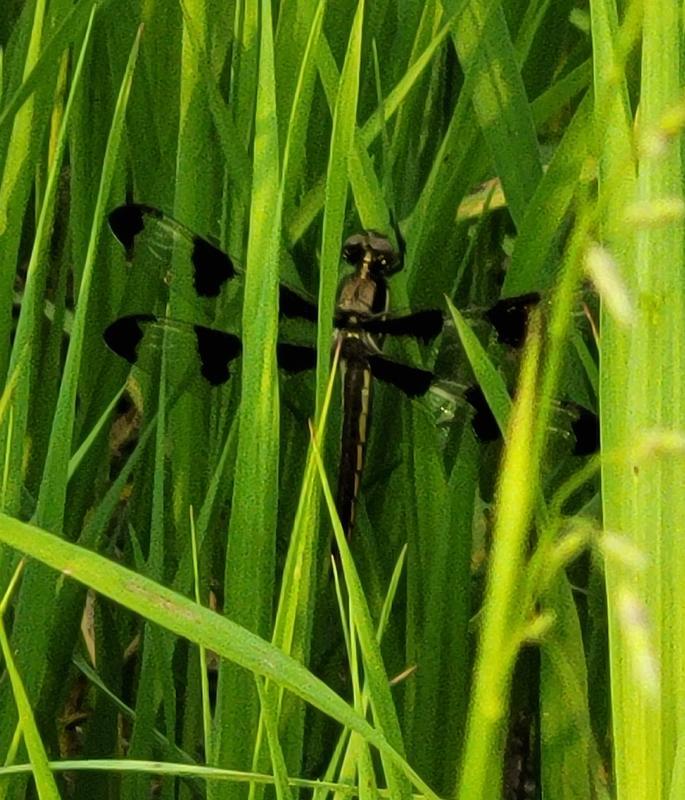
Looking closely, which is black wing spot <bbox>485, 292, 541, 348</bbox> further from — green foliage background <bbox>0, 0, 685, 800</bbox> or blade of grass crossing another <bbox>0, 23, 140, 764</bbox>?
blade of grass crossing another <bbox>0, 23, 140, 764</bbox>

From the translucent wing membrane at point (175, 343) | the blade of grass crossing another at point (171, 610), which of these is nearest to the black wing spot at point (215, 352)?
the translucent wing membrane at point (175, 343)

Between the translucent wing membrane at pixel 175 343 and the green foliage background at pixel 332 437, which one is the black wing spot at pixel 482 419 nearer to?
the green foliage background at pixel 332 437

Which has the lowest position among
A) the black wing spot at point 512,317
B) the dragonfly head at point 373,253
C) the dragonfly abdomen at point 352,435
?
the dragonfly abdomen at point 352,435

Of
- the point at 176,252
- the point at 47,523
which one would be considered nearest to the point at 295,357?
the point at 176,252

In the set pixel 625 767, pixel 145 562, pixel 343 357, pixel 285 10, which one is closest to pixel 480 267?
pixel 343 357

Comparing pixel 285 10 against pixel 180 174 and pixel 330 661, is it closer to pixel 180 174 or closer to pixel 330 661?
pixel 180 174
